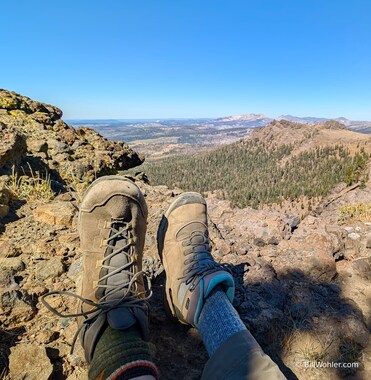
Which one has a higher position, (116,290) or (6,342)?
(116,290)

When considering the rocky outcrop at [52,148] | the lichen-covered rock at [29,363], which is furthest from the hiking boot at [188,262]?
the rocky outcrop at [52,148]

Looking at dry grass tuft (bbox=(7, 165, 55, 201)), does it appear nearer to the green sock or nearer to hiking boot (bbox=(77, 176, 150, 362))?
hiking boot (bbox=(77, 176, 150, 362))

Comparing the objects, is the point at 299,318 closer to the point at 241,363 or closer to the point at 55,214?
the point at 241,363

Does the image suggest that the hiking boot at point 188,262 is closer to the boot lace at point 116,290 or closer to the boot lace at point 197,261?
the boot lace at point 197,261

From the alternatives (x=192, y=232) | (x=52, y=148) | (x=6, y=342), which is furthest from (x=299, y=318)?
(x=52, y=148)

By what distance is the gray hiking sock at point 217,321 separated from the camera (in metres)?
1.25

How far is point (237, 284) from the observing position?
78.7 inches

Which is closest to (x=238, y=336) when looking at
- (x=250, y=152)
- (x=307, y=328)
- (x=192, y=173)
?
(x=307, y=328)

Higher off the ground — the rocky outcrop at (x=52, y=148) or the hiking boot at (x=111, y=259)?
the rocky outcrop at (x=52, y=148)

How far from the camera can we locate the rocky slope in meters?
1.42

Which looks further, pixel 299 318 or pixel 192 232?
pixel 192 232

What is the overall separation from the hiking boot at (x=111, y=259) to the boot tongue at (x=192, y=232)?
273 millimetres

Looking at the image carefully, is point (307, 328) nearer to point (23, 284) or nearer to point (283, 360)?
point (283, 360)

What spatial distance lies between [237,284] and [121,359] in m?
1.12
